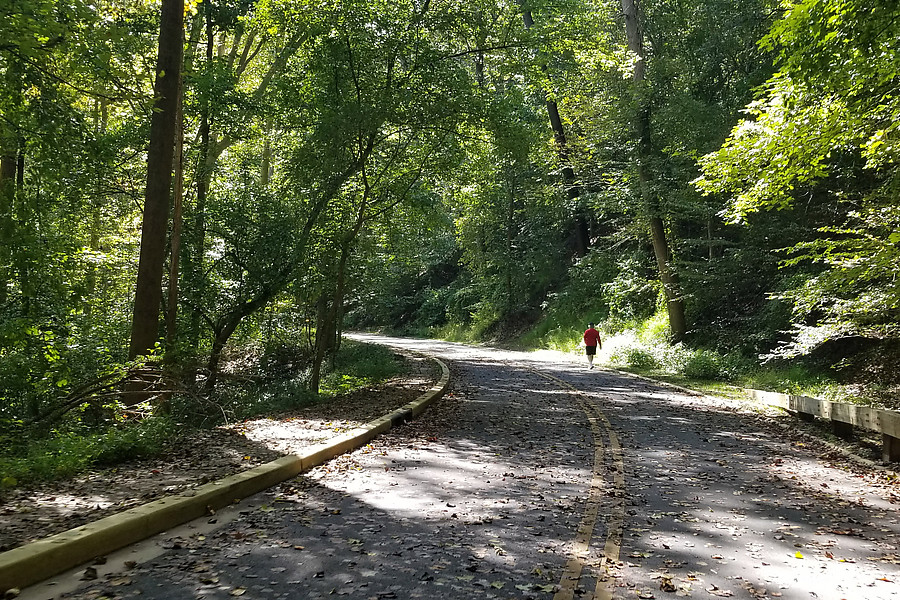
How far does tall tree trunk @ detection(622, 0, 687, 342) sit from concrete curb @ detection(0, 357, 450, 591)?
17741 millimetres

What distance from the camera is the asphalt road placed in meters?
4.08

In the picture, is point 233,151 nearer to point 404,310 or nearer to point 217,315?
point 217,315

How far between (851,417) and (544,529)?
20.8 feet

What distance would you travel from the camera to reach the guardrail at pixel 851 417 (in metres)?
8.31

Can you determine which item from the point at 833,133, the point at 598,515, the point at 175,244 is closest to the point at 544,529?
the point at 598,515

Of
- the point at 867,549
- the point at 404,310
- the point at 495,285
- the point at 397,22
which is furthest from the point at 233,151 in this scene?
the point at 404,310

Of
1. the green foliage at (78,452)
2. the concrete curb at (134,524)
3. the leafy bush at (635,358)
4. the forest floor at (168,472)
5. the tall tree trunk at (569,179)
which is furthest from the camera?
the tall tree trunk at (569,179)

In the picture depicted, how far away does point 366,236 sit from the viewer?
1730 centimetres

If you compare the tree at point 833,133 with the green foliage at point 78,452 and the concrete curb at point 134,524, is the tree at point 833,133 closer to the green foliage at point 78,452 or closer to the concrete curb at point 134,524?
the concrete curb at point 134,524

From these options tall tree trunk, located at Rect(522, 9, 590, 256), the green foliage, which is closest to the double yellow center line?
the green foliage

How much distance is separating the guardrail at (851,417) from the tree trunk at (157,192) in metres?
10.5

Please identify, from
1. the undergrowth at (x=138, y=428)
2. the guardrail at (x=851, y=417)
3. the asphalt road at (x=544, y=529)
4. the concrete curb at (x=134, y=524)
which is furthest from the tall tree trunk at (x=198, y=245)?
the guardrail at (x=851, y=417)

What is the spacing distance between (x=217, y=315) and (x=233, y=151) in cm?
751

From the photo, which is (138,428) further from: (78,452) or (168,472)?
(168,472)
